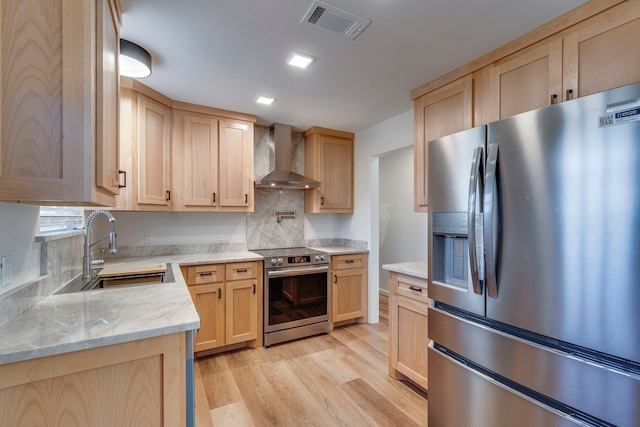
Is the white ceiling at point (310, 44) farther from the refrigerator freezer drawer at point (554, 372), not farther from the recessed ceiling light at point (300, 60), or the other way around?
the refrigerator freezer drawer at point (554, 372)

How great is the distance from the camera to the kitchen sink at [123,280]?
178 cm

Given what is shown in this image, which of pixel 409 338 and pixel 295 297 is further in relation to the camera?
pixel 295 297

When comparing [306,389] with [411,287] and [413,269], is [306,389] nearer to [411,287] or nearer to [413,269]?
[411,287]

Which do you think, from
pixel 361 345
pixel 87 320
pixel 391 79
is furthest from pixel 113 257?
pixel 391 79

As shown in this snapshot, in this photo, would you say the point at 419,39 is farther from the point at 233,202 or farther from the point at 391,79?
the point at 233,202

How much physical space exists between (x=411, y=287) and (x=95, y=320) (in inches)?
74.0

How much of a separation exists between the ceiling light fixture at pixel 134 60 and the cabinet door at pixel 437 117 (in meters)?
2.10

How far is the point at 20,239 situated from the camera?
1232mm

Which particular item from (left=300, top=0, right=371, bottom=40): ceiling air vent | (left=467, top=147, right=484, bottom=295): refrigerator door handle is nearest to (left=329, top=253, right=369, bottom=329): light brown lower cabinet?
(left=467, top=147, right=484, bottom=295): refrigerator door handle

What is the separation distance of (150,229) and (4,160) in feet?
7.37

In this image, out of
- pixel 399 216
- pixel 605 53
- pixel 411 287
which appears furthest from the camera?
pixel 399 216

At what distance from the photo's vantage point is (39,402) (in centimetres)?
91

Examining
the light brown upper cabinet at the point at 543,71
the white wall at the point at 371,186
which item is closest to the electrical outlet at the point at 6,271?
the light brown upper cabinet at the point at 543,71

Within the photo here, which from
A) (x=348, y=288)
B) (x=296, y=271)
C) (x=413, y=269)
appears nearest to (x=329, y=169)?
(x=296, y=271)
